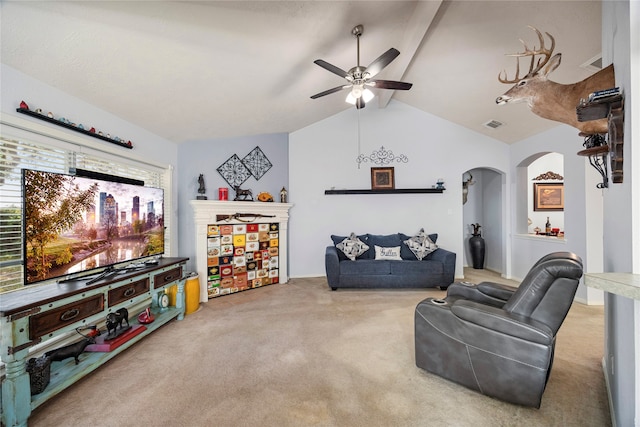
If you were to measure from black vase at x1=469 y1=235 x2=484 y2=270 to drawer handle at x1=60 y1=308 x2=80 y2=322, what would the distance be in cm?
583

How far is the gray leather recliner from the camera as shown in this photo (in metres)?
1.48

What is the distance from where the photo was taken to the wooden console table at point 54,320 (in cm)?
139

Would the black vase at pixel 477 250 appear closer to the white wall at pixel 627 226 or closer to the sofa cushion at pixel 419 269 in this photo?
the sofa cushion at pixel 419 269

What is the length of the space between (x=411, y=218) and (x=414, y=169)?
0.93 meters

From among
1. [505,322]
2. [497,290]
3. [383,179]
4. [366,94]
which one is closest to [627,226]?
[505,322]

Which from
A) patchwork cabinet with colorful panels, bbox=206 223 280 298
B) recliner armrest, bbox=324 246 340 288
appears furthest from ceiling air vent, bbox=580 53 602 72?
patchwork cabinet with colorful panels, bbox=206 223 280 298

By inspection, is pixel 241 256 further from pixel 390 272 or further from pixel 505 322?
pixel 505 322

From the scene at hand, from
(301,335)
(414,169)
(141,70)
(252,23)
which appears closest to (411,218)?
(414,169)

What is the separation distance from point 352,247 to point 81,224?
11.0ft

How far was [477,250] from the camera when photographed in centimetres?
516

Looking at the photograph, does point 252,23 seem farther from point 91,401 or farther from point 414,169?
point 414,169

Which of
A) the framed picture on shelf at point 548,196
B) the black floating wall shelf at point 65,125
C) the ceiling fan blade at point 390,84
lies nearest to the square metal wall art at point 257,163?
the black floating wall shelf at point 65,125

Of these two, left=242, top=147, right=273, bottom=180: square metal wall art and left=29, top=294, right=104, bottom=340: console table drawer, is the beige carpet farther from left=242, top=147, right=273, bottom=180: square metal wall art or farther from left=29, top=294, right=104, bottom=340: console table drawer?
left=242, top=147, right=273, bottom=180: square metal wall art

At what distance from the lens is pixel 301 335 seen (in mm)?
2529
